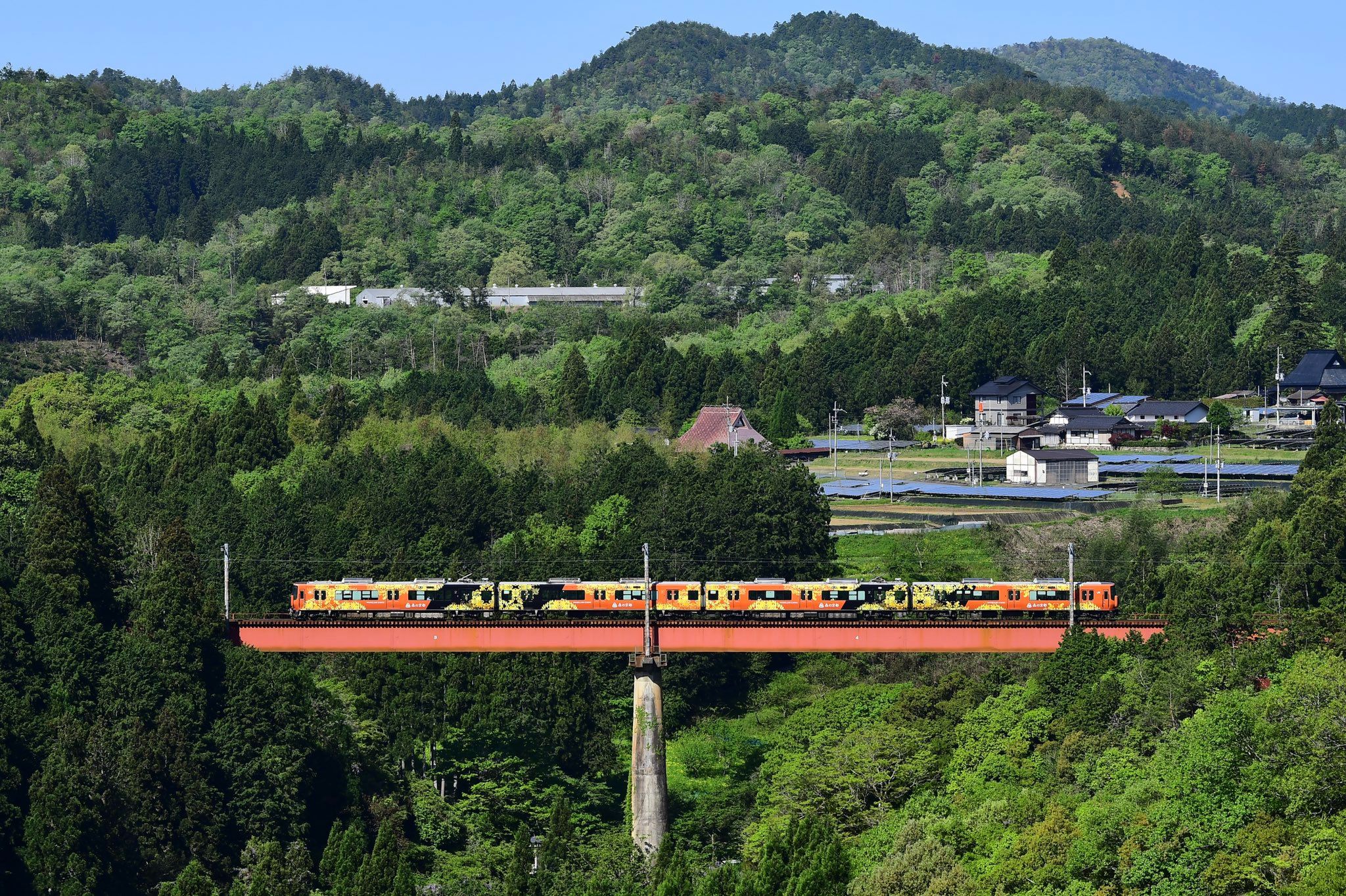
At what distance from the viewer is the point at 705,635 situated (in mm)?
80625

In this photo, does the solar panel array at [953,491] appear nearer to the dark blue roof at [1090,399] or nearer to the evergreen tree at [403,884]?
the dark blue roof at [1090,399]

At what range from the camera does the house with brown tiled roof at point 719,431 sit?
457ft

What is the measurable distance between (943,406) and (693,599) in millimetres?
68632

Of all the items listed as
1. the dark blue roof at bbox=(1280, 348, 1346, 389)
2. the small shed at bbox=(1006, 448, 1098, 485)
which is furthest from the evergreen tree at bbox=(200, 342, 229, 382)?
the dark blue roof at bbox=(1280, 348, 1346, 389)

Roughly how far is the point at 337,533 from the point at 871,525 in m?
29.3

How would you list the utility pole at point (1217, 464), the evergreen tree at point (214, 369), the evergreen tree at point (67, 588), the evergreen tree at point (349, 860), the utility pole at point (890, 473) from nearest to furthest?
1. the evergreen tree at point (349, 860)
2. the evergreen tree at point (67, 588)
3. the utility pole at point (1217, 464)
4. the utility pole at point (890, 473)
5. the evergreen tree at point (214, 369)

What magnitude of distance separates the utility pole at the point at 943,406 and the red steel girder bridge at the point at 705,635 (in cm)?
6773

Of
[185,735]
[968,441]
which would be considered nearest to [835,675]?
[185,735]

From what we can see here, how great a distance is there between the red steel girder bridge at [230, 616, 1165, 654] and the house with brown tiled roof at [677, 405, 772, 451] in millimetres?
55911

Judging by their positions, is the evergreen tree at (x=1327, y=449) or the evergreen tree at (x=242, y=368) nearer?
the evergreen tree at (x=1327, y=449)

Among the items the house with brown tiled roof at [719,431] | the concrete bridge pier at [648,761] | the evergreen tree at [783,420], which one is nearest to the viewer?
the concrete bridge pier at [648,761]

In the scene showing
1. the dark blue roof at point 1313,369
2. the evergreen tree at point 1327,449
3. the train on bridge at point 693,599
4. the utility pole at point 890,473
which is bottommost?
the train on bridge at point 693,599

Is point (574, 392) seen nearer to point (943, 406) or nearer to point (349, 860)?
point (943, 406)

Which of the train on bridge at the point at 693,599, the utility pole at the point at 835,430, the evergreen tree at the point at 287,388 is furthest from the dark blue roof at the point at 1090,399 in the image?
the train on bridge at the point at 693,599
